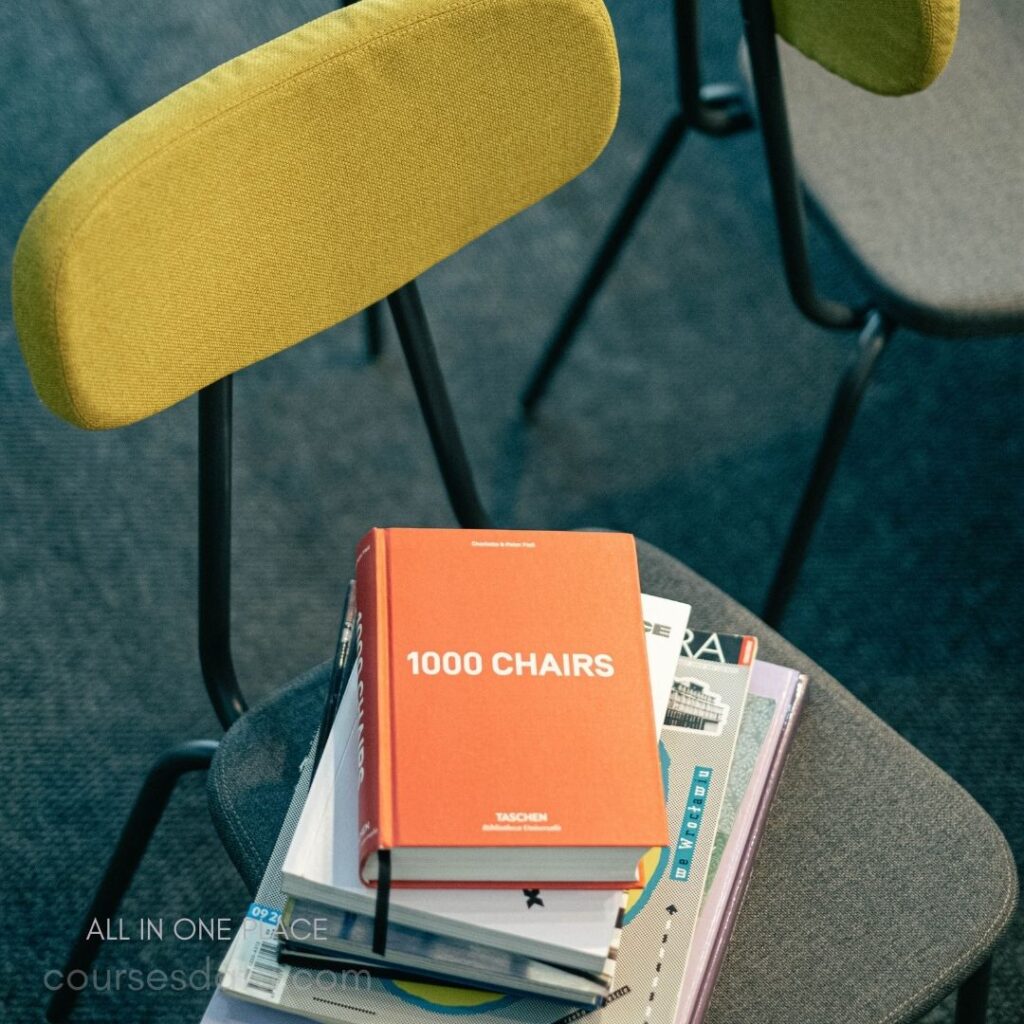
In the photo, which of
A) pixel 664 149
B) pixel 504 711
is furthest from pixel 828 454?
pixel 504 711

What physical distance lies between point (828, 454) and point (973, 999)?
1.68 feet

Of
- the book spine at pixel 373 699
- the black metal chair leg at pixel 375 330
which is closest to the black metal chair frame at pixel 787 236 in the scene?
the black metal chair leg at pixel 375 330

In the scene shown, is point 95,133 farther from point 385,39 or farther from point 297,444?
point 385,39

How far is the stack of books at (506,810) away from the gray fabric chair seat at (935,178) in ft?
1.69

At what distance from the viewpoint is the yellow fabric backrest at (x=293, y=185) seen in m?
0.72

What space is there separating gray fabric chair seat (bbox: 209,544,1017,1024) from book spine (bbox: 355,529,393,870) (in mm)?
188

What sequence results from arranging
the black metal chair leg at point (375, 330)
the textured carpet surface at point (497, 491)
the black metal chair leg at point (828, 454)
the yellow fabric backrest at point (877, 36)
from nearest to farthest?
the yellow fabric backrest at point (877, 36) < the black metal chair leg at point (828, 454) < the textured carpet surface at point (497, 491) < the black metal chair leg at point (375, 330)

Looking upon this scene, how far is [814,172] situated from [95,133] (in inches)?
45.5

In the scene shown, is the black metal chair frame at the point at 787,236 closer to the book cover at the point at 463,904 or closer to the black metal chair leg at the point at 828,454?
the black metal chair leg at the point at 828,454

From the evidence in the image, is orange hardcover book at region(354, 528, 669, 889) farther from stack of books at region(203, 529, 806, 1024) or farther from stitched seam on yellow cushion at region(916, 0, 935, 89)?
stitched seam on yellow cushion at region(916, 0, 935, 89)

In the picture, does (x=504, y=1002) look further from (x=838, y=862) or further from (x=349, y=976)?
(x=838, y=862)

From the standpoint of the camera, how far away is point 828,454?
1.26 metres

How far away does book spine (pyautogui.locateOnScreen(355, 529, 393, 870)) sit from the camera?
0.68m

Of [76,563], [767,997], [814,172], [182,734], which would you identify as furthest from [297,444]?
[767,997]
